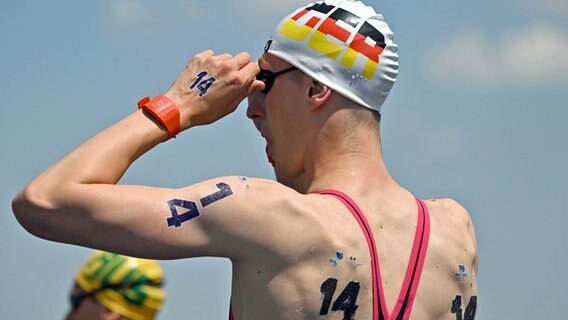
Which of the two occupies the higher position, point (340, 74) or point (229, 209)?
point (340, 74)

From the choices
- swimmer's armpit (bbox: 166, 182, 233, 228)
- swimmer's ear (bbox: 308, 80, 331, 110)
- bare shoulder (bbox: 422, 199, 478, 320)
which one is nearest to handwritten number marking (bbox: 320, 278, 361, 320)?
bare shoulder (bbox: 422, 199, 478, 320)

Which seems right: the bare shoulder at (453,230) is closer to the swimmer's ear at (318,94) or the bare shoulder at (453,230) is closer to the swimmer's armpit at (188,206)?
the swimmer's ear at (318,94)

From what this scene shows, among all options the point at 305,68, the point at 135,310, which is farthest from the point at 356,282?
the point at 135,310

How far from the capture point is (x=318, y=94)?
5.77 m

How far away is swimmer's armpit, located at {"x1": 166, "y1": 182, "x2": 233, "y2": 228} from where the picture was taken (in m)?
4.98

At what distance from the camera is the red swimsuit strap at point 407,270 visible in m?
5.26

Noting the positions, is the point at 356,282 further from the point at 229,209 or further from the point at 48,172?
the point at 48,172

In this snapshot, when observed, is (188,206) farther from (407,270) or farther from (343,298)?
(407,270)

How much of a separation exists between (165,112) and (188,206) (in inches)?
24.5

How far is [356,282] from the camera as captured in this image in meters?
5.19

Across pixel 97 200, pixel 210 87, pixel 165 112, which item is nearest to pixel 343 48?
pixel 210 87

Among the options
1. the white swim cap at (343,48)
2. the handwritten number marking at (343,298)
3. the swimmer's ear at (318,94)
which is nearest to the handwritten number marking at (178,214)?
the handwritten number marking at (343,298)

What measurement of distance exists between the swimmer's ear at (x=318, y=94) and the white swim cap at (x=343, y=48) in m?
0.03

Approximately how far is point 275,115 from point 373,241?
92 cm
